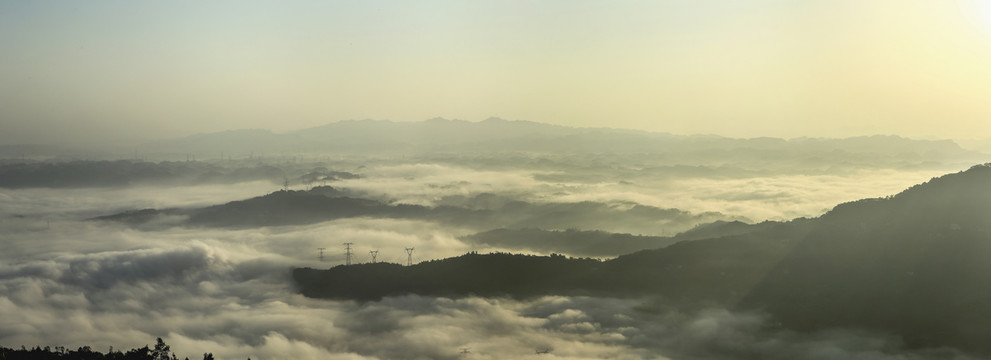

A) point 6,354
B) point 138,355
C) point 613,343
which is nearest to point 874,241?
point 613,343

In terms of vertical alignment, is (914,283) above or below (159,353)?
above

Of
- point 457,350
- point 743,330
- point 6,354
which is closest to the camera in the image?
point 6,354

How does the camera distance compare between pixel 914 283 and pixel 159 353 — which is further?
pixel 914 283

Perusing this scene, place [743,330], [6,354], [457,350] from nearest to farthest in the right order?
[6,354] → [743,330] → [457,350]

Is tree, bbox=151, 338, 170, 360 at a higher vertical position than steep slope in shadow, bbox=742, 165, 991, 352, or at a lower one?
lower

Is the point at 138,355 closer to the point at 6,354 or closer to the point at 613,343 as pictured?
the point at 6,354

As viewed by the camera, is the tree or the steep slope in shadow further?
the steep slope in shadow

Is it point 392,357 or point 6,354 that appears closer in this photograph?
point 6,354

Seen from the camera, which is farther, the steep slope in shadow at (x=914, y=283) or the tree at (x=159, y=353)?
the steep slope in shadow at (x=914, y=283)
